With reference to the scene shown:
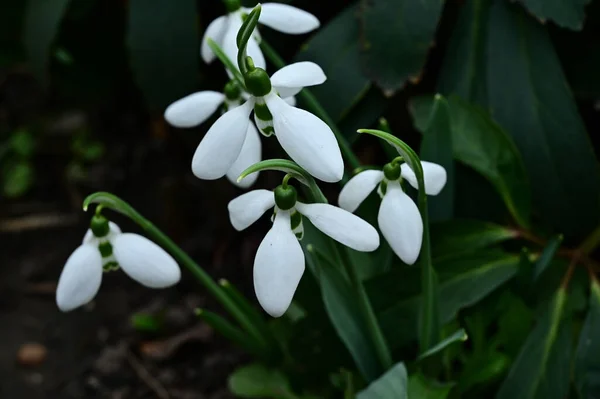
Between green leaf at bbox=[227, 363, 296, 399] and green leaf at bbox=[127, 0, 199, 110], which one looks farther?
green leaf at bbox=[127, 0, 199, 110]

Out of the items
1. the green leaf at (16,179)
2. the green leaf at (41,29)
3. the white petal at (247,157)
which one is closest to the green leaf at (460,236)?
the white petal at (247,157)

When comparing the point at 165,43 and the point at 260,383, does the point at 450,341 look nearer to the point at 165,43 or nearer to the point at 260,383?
the point at 260,383

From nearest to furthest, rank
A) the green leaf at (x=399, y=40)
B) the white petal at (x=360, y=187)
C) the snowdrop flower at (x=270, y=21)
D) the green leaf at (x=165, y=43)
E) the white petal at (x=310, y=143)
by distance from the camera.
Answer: the white petal at (x=310, y=143) < the white petal at (x=360, y=187) < the snowdrop flower at (x=270, y=21) < the green leaf at (x=399, y=40) < the green leaf at (x=165, y=43)

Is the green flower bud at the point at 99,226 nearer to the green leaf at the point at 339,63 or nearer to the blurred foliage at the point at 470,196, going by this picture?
the blurred foliage at the point at 470,196

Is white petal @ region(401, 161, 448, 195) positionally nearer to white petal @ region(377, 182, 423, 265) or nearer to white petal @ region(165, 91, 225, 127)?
white petal @ region(377, 182, 423, 265)

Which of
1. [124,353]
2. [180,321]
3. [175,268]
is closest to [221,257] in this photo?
[180,321]

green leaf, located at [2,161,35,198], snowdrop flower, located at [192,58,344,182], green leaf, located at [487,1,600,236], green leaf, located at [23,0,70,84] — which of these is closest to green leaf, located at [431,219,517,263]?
green leaf, located at [487,1,600,236]
